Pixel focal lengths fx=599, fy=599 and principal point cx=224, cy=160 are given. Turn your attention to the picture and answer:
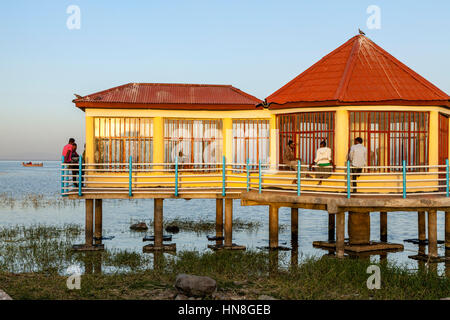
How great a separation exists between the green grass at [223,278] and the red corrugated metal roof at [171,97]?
5957 millimetres

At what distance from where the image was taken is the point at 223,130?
2375 centimetres

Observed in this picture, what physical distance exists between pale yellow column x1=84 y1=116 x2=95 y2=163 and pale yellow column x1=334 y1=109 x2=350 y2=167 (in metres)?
9.22

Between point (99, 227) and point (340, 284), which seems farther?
point (99, 227)

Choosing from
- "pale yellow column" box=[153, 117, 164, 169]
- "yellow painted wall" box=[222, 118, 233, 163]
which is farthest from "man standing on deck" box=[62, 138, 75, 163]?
"yellow painted wall" box=[222, 118, 233, 163]

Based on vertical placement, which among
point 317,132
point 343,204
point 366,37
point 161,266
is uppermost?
point 366,37

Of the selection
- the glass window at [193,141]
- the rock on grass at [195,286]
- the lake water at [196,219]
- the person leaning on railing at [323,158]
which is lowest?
the lake water at [196,219]

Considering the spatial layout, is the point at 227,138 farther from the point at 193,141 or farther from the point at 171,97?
the point at 171,97

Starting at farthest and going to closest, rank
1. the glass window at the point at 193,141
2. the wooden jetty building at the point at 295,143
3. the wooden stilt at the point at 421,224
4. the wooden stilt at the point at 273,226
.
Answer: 1. the wooden stilt at the point at 421,224
2. the glass window at the point at 193,141
3. the wooden stilt at the point at 273,226
4. the wooden jetty building at the point at 295,143

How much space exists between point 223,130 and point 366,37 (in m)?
6.51

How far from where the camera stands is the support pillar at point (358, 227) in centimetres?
2131

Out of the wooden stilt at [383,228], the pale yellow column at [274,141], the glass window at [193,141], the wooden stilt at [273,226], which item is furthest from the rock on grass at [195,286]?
the wooden stilt at [383,228]

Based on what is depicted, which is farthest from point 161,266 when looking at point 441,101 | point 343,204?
point 441,101

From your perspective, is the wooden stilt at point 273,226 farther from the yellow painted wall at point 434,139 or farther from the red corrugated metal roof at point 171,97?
the yellow painted wall at point 434,139
